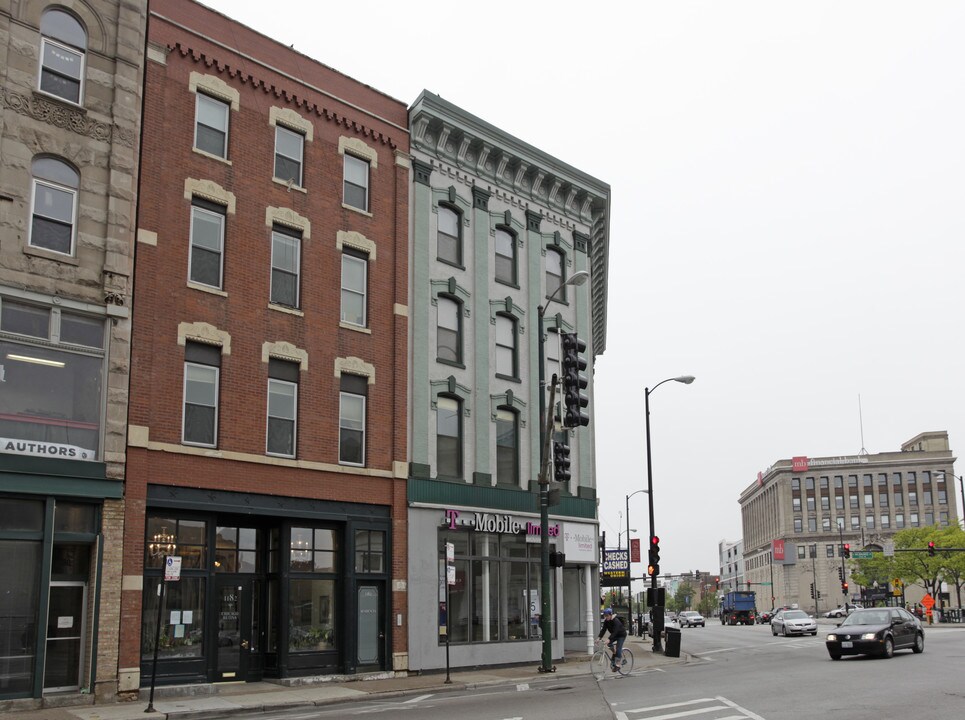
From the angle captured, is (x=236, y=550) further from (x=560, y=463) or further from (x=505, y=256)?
(x=505, y=256)

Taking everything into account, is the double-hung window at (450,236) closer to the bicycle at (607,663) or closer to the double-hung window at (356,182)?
the double-hung window at (356,182)

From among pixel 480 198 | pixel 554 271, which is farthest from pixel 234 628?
pixel 554 271

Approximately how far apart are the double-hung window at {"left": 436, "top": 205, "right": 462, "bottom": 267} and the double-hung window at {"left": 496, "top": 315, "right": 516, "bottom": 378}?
2.67 meters

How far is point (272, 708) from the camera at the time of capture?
19.3 metres

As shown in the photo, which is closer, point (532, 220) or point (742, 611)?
point (532, 220)

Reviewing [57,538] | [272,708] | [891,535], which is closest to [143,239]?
[57,538]

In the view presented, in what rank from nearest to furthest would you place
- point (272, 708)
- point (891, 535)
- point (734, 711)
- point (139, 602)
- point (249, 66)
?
1. point (734, 711)
2. point (272, 708)
3. point (139, 602)
4. point (249, 66)
5. point (891, 535)

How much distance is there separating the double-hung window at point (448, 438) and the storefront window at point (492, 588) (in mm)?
2002

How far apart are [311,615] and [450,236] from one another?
12.5 metres

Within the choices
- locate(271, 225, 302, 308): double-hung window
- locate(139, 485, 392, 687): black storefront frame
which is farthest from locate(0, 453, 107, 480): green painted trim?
locate(271, 225, 302, 308): double-hung window

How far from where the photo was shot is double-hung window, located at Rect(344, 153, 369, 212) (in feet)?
90.3

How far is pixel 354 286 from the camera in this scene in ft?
88.9

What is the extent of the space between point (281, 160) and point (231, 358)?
19.3 ft

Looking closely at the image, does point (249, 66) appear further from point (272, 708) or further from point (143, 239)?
point (272, 708)
